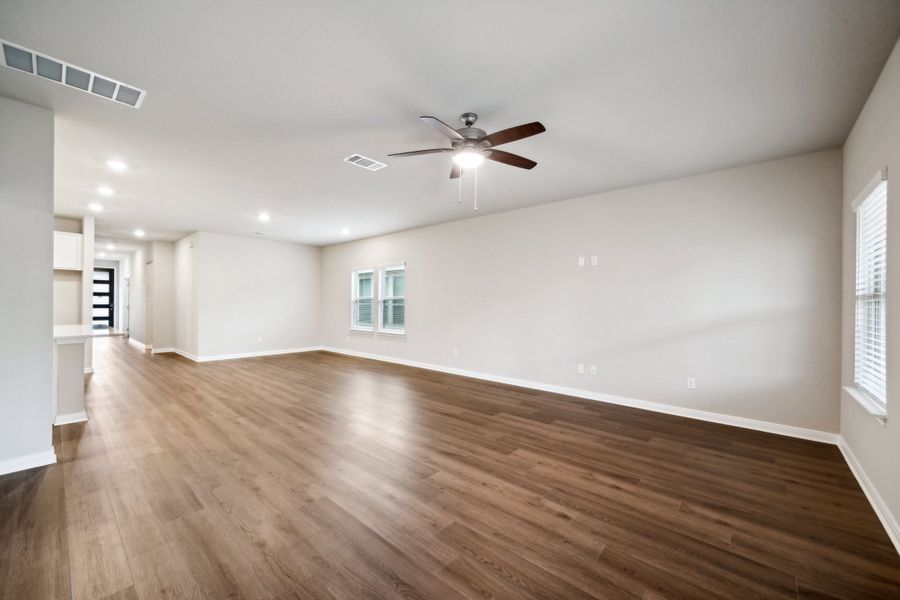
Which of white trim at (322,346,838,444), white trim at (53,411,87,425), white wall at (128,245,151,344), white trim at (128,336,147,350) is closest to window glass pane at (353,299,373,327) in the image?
white trim at (322,346,838,444)

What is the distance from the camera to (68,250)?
5.73 metres

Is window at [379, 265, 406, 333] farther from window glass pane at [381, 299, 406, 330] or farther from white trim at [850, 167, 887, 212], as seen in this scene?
white trim at [850, 167, 887, 212]

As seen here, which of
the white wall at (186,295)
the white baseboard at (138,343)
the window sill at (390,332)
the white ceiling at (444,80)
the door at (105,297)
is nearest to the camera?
the white ceiling at (444,80)

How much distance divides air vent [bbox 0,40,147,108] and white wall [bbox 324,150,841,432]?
4.42 metres

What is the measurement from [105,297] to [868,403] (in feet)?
67.3

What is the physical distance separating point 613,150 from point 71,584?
4.52 meters

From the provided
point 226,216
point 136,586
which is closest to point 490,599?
point 136,586

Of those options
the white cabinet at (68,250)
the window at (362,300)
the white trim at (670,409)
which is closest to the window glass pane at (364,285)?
the window at (362,300)

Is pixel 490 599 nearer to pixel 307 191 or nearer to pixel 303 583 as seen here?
pixel 303 583

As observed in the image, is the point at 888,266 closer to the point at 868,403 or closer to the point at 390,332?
the point at 868,403

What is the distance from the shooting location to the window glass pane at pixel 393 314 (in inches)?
290

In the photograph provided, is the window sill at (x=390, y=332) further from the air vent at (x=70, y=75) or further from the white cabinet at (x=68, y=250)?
the air vent at (x=70, y=75)

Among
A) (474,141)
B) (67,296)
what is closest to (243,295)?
(67,296)

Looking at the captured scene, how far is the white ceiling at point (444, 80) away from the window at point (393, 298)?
3.51m
